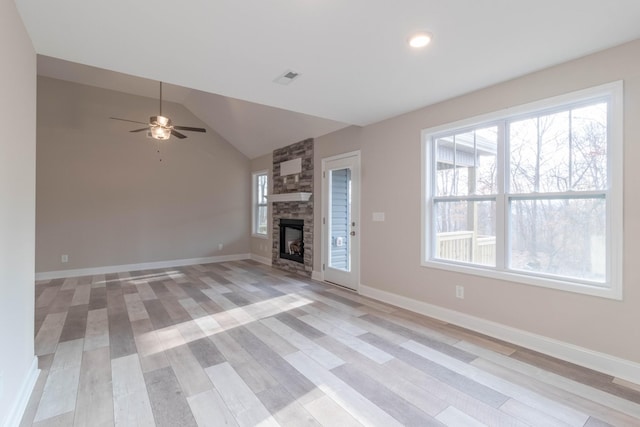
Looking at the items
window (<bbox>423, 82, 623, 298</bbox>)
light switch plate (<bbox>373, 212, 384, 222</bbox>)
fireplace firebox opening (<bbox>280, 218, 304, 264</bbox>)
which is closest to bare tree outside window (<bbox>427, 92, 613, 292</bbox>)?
window (<bbox>423, 82, 623, 298</bbox>)

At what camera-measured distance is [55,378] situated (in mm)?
2256

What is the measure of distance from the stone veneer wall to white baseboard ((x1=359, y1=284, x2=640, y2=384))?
2239 millimetres

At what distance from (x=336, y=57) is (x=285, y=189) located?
4.03 metres

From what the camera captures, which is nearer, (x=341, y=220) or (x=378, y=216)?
(x=378, y=216)

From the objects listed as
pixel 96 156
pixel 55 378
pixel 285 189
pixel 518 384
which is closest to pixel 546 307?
pixel 518 384

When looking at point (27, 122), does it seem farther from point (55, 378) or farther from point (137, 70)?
point (55, 378)

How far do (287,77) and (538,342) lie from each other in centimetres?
331

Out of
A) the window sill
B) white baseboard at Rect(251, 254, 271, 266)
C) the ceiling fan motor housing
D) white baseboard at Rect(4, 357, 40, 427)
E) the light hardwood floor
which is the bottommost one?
the light hardwood floor

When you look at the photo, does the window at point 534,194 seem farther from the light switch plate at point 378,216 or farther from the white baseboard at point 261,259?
the white baseboard at point 261,259

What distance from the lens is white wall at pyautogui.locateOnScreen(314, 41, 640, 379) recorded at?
2.23 meters

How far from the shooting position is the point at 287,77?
111 inches

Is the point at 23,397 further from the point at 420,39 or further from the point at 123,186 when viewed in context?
the point at 123,186

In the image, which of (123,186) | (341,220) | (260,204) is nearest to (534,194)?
(341,220)

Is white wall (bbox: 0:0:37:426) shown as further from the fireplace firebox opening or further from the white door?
the fireplace firebox opening
